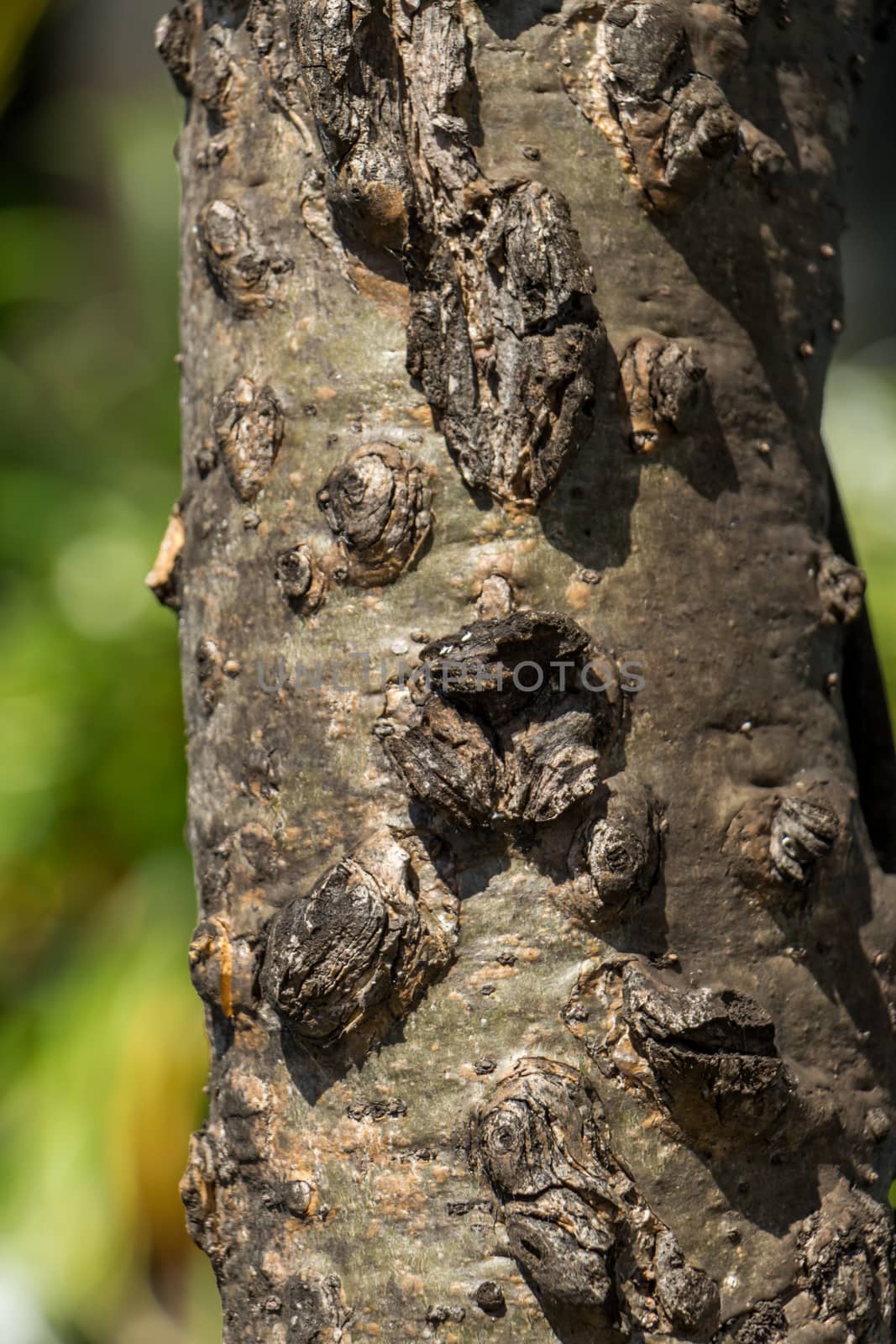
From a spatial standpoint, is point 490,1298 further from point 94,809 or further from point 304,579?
point 94,809

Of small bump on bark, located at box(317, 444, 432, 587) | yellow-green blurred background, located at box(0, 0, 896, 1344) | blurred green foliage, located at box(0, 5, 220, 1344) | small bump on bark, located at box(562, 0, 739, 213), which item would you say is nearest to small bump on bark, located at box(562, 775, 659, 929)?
small bump on bark, located at box(317, 444, 432, 587)

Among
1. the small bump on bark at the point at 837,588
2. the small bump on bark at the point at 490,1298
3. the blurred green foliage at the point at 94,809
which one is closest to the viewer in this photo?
the small bump on bark at the point at 490,1298

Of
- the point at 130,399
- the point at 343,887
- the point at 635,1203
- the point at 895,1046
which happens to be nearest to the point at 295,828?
the point at 343,887

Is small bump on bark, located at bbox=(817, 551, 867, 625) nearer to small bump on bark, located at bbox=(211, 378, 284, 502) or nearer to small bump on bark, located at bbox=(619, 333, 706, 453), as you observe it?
small bump on bark, located at bbox=(619, 333, 706, 453)

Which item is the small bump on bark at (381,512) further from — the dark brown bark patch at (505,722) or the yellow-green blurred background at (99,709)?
the yellow-green blurred background at (99,709)

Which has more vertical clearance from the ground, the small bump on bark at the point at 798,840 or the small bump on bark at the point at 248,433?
the small bump on bark at the point at 248,433

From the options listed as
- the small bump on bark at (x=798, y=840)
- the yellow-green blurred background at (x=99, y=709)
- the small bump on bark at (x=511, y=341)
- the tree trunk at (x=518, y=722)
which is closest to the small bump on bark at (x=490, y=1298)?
the tree trunk at (x=518, y=722)

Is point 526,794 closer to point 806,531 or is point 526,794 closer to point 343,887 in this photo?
point 343,887
